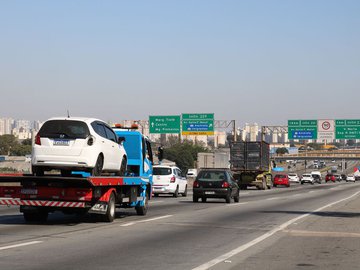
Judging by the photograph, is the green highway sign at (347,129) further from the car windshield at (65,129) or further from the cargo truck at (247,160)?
the car windshield at (65,129)

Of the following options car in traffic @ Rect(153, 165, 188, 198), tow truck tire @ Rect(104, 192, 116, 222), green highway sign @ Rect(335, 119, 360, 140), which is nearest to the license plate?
tow truck tire @ Rect(104, 192, 116, 222)

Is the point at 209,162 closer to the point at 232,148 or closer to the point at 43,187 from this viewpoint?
the point at 232,148

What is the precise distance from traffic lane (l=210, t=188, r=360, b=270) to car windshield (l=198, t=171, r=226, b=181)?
1262 centimetres

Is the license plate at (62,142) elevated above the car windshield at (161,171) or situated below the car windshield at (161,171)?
above

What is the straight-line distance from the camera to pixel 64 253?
39.9ft

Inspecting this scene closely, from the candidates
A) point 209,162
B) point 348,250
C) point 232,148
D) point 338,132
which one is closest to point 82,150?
point 348,250

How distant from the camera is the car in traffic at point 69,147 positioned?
1745 cm

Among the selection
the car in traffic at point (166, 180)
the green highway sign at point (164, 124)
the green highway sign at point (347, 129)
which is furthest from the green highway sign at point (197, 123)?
the car in traffic at point (166, 180)

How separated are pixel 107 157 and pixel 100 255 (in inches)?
266

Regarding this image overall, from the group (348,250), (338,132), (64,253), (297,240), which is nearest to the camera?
(64,253)

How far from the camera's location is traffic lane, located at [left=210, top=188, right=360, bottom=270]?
11.2 meters

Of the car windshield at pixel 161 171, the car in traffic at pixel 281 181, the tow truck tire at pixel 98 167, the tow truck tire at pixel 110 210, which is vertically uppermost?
the tow truck tire at pixel 98 167

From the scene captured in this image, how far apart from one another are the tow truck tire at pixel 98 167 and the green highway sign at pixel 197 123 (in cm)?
6005

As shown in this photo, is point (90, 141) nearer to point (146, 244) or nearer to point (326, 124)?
point (146, 244)
